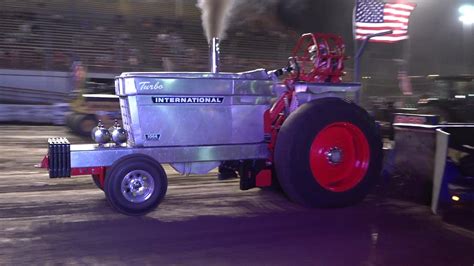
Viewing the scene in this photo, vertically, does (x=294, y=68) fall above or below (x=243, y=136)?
above

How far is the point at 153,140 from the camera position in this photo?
5.61m

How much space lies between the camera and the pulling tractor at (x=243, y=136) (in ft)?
18.0

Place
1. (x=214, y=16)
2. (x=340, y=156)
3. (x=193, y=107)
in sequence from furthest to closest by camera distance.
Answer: (x=214, y=16)
(x=340, y=156)
(x=193, y=107)

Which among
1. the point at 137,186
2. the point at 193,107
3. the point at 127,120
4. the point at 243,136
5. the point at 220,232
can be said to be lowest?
the point at 220,232

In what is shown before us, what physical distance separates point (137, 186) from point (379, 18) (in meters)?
6.85

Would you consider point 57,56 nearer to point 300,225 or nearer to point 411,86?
point 411,86

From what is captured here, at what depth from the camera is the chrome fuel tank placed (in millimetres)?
5523

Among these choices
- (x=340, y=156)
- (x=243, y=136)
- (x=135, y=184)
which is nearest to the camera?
(x=135, y=184)

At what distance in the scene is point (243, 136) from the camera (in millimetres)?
5953

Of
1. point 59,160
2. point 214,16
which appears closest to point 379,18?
point 214,16

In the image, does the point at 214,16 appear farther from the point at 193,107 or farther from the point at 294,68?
the point at 193,107

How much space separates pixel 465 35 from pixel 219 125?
98.8 feet

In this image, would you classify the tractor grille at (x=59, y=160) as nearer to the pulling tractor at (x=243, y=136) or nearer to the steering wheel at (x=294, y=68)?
the pulling tractor at (x=243, y=136)

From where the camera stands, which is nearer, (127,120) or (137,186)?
(137,186)
